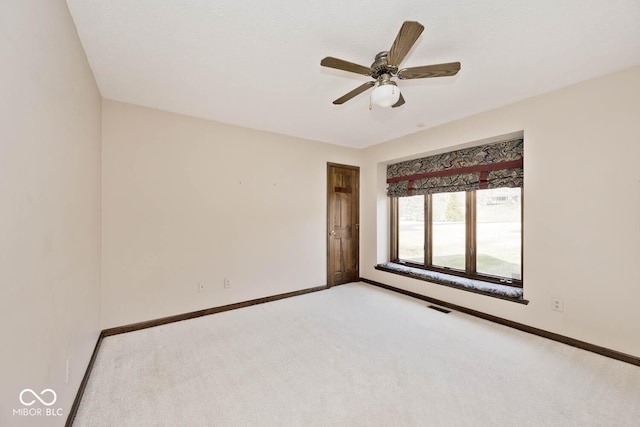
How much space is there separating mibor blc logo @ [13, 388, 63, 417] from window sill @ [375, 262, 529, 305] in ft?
12.4

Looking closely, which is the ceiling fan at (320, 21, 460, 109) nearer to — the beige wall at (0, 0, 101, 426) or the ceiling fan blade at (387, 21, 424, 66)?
the ceiling fan blade at (387, 21, 424, 66)

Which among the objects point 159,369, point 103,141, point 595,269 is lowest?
point 159,369

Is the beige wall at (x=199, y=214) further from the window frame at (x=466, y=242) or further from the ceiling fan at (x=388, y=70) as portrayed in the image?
the ceiling fan at (x=388, y=70)

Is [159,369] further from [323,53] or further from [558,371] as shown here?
[558,371]

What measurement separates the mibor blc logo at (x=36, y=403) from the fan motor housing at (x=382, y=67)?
2538mm

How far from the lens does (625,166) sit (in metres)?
2.30

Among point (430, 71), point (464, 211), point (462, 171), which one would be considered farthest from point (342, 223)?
point (430, 71)

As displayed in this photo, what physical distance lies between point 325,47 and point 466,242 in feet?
10.5

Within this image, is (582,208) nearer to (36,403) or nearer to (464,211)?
(464,211)

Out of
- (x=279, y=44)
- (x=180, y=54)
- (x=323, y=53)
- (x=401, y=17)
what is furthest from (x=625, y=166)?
(x=180, y=54)

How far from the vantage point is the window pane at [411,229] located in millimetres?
4457

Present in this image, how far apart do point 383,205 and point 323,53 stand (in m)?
3.21

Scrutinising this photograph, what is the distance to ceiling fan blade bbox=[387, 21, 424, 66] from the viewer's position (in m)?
1.40

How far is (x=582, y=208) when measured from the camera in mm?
2521
